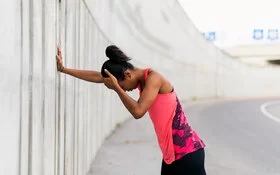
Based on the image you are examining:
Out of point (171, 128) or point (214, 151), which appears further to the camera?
point (214, 151)

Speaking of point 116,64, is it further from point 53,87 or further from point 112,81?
point 53,87

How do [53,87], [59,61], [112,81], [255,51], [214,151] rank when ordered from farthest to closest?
[255,51] < [214,151] < [59,61] < [53,87] < [112,81]

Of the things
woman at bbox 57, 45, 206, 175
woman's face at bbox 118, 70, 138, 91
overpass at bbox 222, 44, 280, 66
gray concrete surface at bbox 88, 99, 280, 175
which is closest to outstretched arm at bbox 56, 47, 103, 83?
woman at bbox 57, 45, 206, 175

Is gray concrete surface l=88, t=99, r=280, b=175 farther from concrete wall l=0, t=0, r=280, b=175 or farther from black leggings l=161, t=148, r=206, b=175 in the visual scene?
black leggings l=161, t=148, r=206, b=175

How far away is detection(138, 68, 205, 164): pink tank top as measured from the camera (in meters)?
3.22

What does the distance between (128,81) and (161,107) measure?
0.30 meters

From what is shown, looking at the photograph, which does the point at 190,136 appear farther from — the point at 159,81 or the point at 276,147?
the point at 276,147

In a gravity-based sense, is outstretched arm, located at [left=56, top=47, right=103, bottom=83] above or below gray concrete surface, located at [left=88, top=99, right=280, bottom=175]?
above

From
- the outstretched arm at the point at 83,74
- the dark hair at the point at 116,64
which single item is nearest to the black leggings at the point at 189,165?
the dark hair at the point at 116,64

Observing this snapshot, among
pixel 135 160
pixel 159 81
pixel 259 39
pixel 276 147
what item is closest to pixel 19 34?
pixel 159 81

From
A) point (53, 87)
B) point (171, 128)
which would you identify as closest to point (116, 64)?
point (171, 128)

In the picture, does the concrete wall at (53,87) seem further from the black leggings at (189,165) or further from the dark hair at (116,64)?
the black leggings at (189,165)

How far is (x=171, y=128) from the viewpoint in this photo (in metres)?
3.27

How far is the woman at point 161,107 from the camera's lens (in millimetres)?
3031
